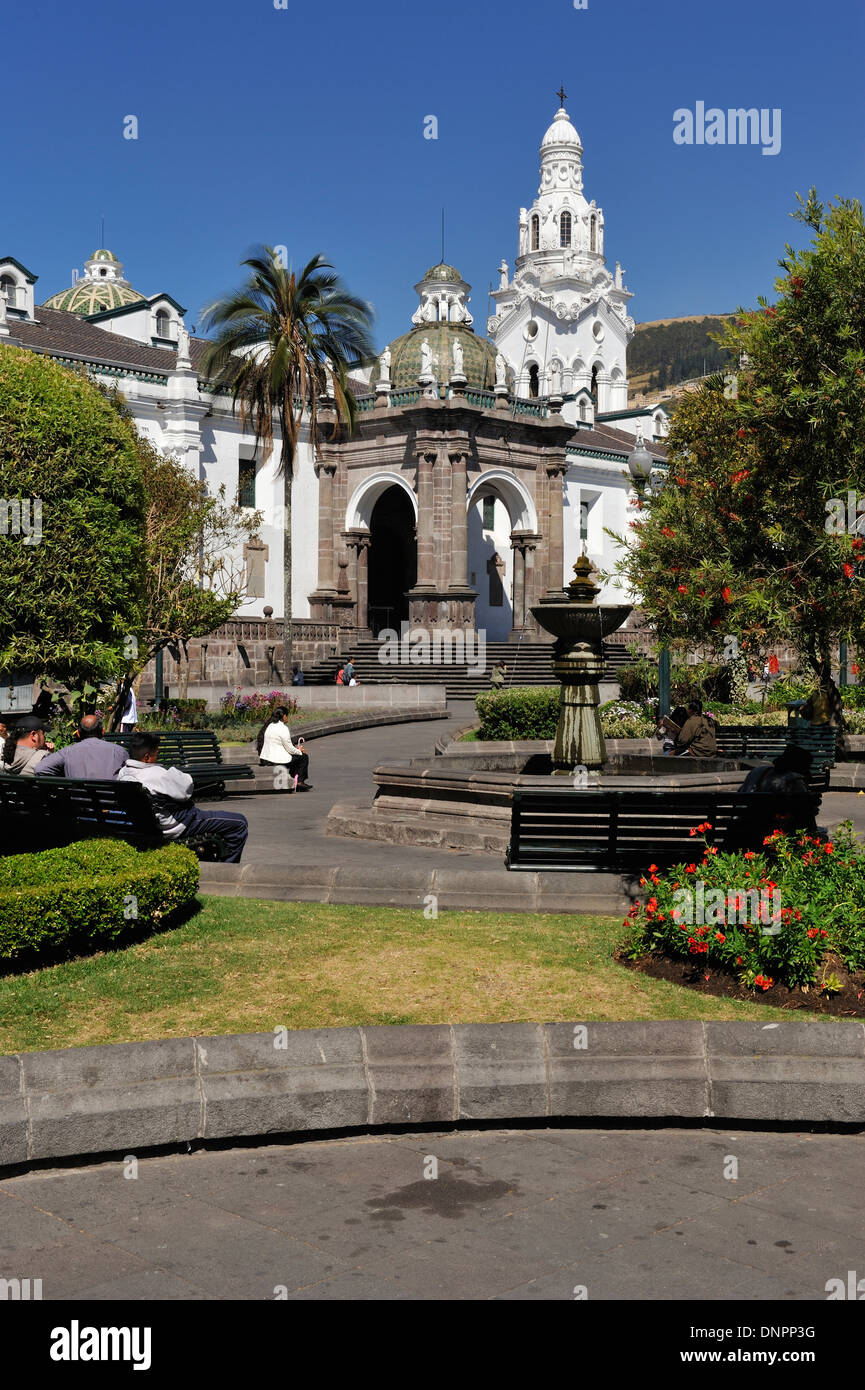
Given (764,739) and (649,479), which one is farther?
(649,479)

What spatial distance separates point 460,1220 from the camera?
4988 mm

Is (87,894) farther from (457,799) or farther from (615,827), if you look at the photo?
(457,799)

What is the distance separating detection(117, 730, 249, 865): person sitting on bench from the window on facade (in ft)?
109

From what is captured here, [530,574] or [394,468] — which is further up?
[394,468]

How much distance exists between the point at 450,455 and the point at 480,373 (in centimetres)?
586

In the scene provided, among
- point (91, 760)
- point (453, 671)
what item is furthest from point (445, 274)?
point (91, 760)

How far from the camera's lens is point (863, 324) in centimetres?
1298

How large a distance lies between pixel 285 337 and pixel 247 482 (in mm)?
9502

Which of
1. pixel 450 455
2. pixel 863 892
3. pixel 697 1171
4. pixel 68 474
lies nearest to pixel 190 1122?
pixel 697 1171

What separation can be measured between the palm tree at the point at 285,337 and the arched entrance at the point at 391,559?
1371cm
